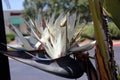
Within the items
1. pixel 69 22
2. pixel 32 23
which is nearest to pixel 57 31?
pixel 69 22

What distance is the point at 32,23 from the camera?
1827 mm

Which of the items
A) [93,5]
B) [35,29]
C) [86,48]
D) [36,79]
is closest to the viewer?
[93,5]

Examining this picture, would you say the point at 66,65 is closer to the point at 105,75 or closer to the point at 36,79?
the point at 105,75

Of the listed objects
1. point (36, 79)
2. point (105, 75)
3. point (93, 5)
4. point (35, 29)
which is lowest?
point (36, 79)

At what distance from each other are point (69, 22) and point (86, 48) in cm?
16

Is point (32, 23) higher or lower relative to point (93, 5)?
lower

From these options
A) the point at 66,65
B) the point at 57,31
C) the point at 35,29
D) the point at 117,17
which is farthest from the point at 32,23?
the point at 117,17

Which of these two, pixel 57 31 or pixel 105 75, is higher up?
pixel 57 31

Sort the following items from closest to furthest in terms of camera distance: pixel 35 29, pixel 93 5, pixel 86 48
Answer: pixel 93 5, pixel 86 48, pixel 35 29

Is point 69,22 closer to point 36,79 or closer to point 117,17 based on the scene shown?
point 117,17

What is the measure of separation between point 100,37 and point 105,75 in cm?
17

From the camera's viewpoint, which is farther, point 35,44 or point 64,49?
point 35,44

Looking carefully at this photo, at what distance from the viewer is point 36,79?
7250 mm

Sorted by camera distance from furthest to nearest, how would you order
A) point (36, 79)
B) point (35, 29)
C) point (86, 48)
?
1. point (36, 79)
2. point (35, 29)
3. point (86, 48)
